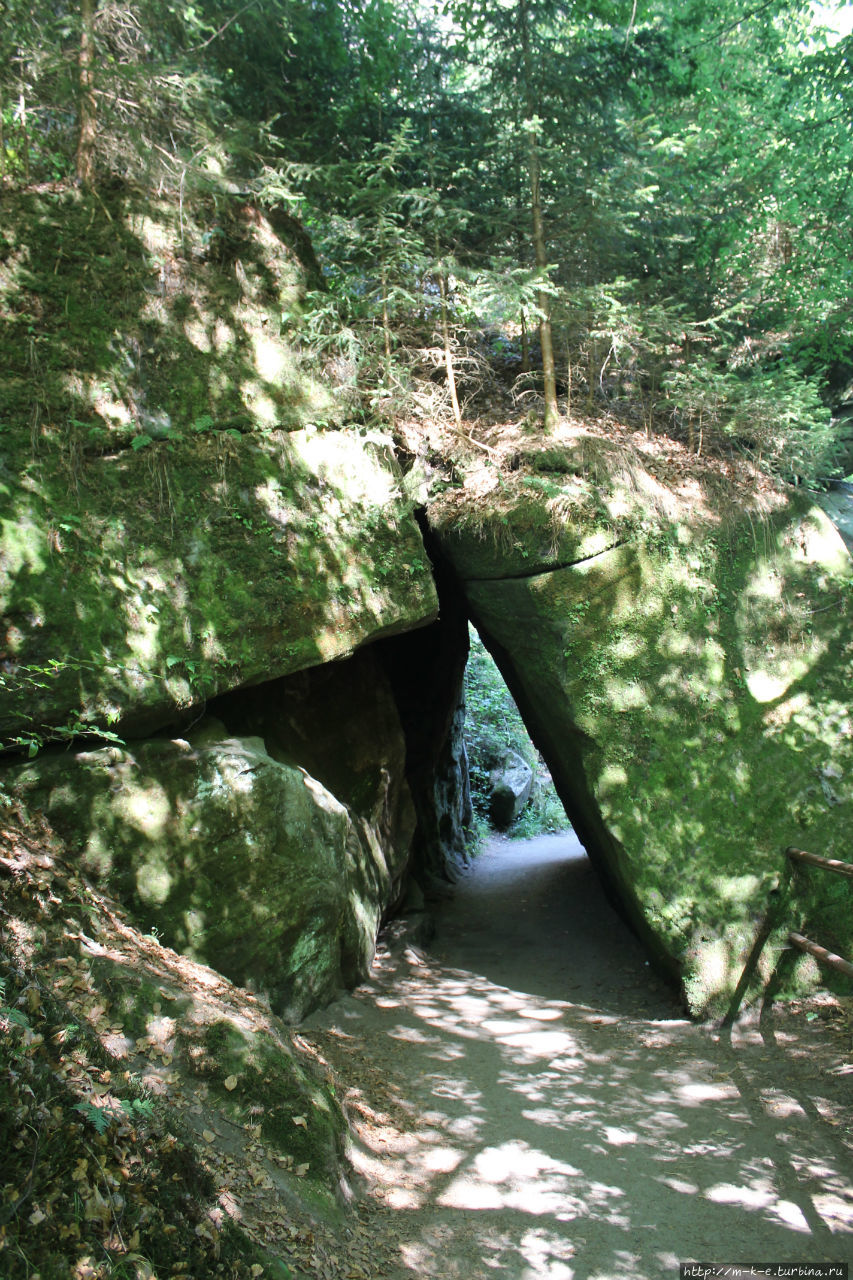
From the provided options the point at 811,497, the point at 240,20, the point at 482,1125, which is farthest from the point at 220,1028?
the point at 240,20

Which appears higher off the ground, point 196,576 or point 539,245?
point 539,245

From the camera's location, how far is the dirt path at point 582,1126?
3.90 meters

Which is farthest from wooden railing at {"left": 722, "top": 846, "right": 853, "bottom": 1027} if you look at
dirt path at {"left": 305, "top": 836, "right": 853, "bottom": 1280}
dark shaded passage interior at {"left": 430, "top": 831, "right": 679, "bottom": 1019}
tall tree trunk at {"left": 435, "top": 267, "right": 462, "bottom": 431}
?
tall tree trunk at {"left": 435, "top": 267, "right": 462, "bottom": 431}

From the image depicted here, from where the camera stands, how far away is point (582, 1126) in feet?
16.5

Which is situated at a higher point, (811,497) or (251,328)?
(251,328)

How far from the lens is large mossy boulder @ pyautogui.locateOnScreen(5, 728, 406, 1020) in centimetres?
518

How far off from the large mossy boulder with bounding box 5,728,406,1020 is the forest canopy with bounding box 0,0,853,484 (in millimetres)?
4096

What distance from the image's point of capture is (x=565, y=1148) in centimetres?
477

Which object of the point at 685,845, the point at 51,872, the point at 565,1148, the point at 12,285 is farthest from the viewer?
the point at 685,845

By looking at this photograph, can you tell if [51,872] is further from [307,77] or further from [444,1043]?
[307,77]

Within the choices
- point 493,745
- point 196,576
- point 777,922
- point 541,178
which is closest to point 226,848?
point 196,576

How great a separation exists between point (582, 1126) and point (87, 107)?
902 cm

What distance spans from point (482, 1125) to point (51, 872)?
10.6ft

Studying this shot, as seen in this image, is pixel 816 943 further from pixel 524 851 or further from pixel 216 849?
pixel 524 851
